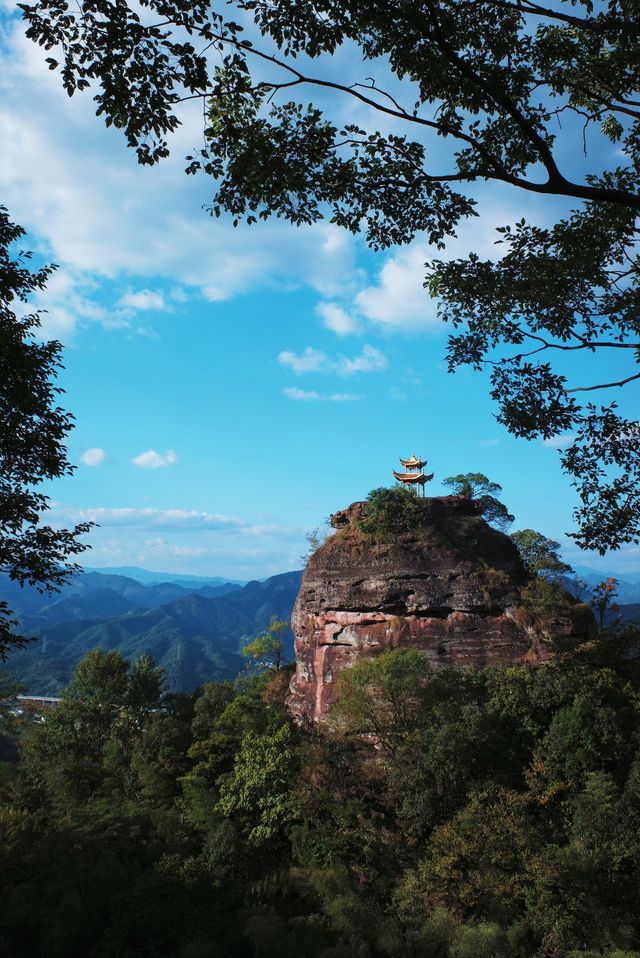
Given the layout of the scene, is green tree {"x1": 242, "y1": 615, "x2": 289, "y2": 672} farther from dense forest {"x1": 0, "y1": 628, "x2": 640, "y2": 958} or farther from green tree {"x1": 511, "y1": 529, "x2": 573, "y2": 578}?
green tree {"x1": 511, "y1": 529, "x2": 573, "y2": 578}

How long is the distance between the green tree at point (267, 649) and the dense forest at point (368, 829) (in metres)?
9.15

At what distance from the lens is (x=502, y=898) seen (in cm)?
1392

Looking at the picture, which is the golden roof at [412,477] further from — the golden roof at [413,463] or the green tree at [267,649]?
the green tree at [267,649]

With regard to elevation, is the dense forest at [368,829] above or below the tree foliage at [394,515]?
below

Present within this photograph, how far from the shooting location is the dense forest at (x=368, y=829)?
13.1 meters

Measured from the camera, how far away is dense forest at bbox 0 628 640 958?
13.1 meters

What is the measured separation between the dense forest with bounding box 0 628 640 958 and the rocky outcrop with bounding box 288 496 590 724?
1.42 metres

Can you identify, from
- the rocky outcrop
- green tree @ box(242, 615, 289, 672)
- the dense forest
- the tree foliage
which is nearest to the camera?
the dense forest

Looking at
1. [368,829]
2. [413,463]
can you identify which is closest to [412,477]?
[413,463]

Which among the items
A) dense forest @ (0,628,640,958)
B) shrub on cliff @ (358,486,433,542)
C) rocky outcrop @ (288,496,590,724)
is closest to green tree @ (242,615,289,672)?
rocky outcrop @ (288,496,590,724)

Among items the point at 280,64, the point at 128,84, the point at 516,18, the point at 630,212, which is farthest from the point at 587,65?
the point at 128,84

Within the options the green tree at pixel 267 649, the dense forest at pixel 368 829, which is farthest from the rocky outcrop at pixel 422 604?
the green tree at pixel 267 649

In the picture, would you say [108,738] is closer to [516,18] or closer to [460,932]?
[460,932]

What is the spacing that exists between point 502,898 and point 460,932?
1.28m
